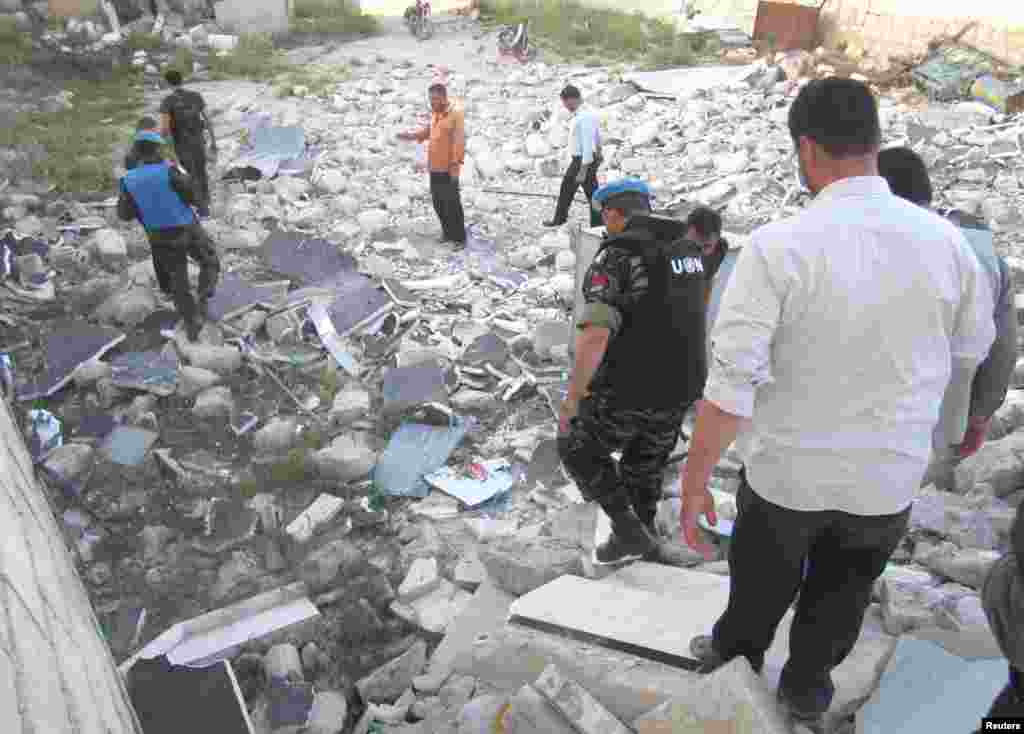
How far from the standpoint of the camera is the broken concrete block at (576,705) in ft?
7.41

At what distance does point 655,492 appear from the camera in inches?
133

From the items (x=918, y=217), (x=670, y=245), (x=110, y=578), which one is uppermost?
(x=918, y=217)

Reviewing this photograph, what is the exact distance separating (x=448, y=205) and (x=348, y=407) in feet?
10.5

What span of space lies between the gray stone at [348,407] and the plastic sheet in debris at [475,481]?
832mm

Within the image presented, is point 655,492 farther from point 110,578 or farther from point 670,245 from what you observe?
point 110,578

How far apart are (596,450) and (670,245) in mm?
867

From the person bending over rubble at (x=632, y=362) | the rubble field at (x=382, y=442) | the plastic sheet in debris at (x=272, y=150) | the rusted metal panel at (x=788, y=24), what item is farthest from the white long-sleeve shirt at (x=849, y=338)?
the rusted metal panel at (x=788, y=24)

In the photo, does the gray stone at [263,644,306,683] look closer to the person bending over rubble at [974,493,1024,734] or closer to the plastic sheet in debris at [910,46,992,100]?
the person bending over rubble at [974,493,1024,734]

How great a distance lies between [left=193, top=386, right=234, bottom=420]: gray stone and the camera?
16.8 ft

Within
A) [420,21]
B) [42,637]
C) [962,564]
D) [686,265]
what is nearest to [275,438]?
[686,265]

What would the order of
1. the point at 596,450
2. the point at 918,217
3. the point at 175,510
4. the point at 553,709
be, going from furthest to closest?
1. the point at 175,510
2. the point at 596,450
3. the point at 553,709
4. the point at 918,217

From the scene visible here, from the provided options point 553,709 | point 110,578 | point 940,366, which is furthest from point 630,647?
point 110,578

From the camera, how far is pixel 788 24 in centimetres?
1481

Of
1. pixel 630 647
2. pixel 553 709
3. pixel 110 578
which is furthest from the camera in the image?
pixel 110 578
